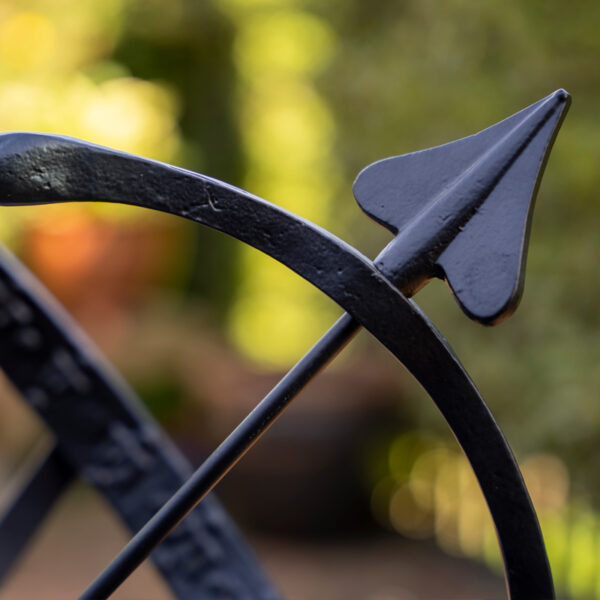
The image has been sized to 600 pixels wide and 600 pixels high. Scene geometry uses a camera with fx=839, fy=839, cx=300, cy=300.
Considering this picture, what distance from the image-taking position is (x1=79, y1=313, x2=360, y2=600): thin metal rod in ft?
1.83

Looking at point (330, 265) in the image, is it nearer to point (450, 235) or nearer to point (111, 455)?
point (450, 235)

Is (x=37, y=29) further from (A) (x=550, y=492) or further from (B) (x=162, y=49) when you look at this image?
(A) (x=550, y=492)

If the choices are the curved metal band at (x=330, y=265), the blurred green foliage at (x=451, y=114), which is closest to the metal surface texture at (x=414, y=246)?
the curved metal band at (x=330, y=265)

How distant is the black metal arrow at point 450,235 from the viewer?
1.79 ft

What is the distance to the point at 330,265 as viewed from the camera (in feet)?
1.80

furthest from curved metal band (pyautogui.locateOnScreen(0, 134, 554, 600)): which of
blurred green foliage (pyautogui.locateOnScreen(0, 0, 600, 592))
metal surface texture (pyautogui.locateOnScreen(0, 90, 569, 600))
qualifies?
blurred green foliage (pyautogui.locateOnScreen(0, 0, 600, 592))

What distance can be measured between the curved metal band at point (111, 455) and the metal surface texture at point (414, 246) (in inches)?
13.1

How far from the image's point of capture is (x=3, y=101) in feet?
11.8

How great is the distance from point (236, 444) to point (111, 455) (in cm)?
40

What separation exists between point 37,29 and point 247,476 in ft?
7.50

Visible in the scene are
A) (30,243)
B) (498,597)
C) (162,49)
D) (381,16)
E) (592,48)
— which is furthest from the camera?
(162,49)

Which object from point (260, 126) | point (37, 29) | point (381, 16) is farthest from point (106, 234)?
point (260, 126)

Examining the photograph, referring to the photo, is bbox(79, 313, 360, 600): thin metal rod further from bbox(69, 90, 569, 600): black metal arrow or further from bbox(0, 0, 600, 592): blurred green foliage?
bbox(0, 0, 600, 592): blurred green foliage

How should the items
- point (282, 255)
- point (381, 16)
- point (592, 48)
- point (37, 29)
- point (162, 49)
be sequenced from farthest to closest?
point (162, 49), point (37, 29), point (381, 16), point (592, 48), point (282, 255)
